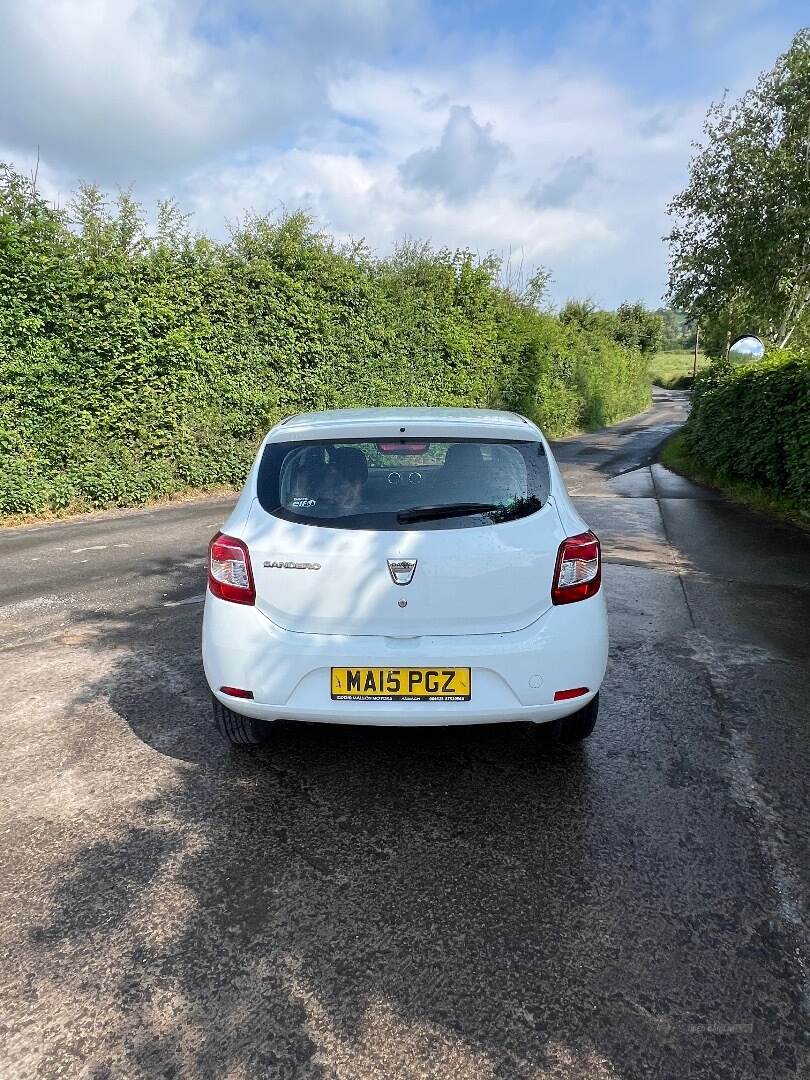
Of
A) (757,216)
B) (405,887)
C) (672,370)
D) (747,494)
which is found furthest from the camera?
(672,370)

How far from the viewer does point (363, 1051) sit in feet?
6.45

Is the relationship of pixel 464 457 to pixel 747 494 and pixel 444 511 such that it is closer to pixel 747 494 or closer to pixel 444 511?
pixel 444 511

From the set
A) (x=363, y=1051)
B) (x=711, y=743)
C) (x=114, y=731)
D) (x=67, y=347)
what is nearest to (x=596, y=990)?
(x=363, y=1051)

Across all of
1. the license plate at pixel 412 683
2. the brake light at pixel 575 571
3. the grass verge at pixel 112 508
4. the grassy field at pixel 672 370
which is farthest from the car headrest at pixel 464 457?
the grassy field at pixel 672 370

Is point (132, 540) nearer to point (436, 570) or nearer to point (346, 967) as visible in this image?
point (436, 570)

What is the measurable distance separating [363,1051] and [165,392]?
10660mm

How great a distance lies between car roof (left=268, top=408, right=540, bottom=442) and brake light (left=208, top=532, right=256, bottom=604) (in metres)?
0.60

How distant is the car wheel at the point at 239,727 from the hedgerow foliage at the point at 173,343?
7.44 meters

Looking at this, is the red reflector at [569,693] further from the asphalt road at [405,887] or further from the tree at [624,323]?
the tree at [624,323]

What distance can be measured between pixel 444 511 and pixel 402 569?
0.33 metres

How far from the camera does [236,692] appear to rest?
311cm

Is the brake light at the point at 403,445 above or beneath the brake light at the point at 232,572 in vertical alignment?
above

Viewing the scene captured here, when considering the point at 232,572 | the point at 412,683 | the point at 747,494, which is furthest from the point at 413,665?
the point at 747,494

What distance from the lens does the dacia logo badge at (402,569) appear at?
300cm
